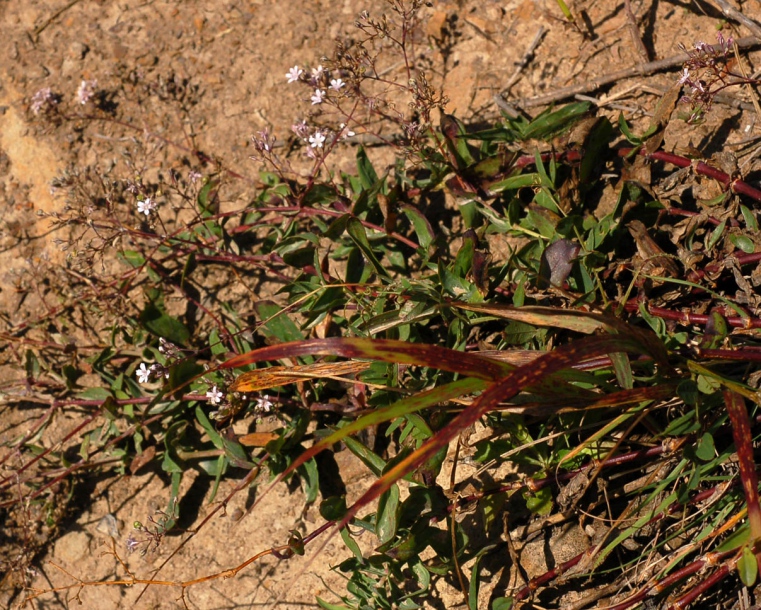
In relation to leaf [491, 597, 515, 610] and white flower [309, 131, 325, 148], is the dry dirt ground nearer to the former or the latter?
leaf [491, 597, 515, 610]

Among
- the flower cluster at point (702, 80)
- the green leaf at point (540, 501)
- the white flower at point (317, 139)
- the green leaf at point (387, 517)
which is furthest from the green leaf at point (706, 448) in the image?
the white flower at point (317, 139)

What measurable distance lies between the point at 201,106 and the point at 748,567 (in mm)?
2987

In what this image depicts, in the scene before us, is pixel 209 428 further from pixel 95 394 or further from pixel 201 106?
pixel 201 106

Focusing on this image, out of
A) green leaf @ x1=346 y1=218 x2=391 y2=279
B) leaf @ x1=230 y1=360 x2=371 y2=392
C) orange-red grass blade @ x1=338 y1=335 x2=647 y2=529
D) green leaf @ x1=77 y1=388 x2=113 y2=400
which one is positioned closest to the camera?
orange-red grass blade @ x1=338 y1=335 x2=647 y2=529

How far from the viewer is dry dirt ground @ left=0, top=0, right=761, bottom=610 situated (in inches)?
113

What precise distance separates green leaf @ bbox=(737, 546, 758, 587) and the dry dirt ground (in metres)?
0.69

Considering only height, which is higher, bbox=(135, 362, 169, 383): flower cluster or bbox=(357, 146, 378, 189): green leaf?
bbox=(357, 146, 378, 189): green leaf

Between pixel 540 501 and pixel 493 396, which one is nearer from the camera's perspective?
pixel 493 396

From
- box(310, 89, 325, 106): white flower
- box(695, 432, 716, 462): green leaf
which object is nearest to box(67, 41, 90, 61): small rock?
box(310, 89, 325, 106): white flower

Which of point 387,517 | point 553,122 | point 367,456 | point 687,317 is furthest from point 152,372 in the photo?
point 687,317

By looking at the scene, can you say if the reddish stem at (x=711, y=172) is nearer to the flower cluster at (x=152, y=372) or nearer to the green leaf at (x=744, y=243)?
the green leaf at (x=744, y=243)

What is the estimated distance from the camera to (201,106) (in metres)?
3.52

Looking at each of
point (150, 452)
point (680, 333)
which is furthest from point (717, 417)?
point (150, 452)

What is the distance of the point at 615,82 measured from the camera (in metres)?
2.98
